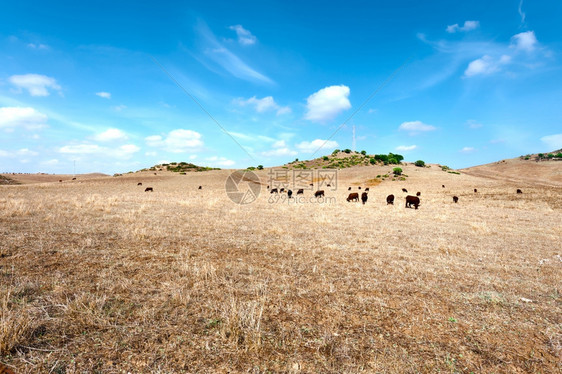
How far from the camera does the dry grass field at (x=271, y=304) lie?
11.2ft

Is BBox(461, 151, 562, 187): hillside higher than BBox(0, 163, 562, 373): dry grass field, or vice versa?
BBox(461, 151, 562, 187): hillside

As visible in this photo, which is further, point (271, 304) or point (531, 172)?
point (531, 172)

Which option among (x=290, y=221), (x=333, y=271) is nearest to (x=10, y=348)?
(x=333, y=271)

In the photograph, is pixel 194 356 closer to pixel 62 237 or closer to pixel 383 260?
pixel 383 260

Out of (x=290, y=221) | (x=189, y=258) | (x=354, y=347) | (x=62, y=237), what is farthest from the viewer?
(x=290, y=221)

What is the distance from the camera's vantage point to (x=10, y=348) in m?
3.26

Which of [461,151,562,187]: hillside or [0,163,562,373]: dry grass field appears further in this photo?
[461,151,562,187]: hillside

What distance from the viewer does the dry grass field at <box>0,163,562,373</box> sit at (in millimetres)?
3420

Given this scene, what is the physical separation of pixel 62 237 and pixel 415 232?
1484 cm

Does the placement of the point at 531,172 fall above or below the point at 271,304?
above

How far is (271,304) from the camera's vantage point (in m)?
4.93

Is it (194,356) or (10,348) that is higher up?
(10,348)

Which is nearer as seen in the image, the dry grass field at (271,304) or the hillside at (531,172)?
the dry grass field at (271,304)

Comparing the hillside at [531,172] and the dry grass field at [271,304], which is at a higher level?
the hillside at [531,172]
